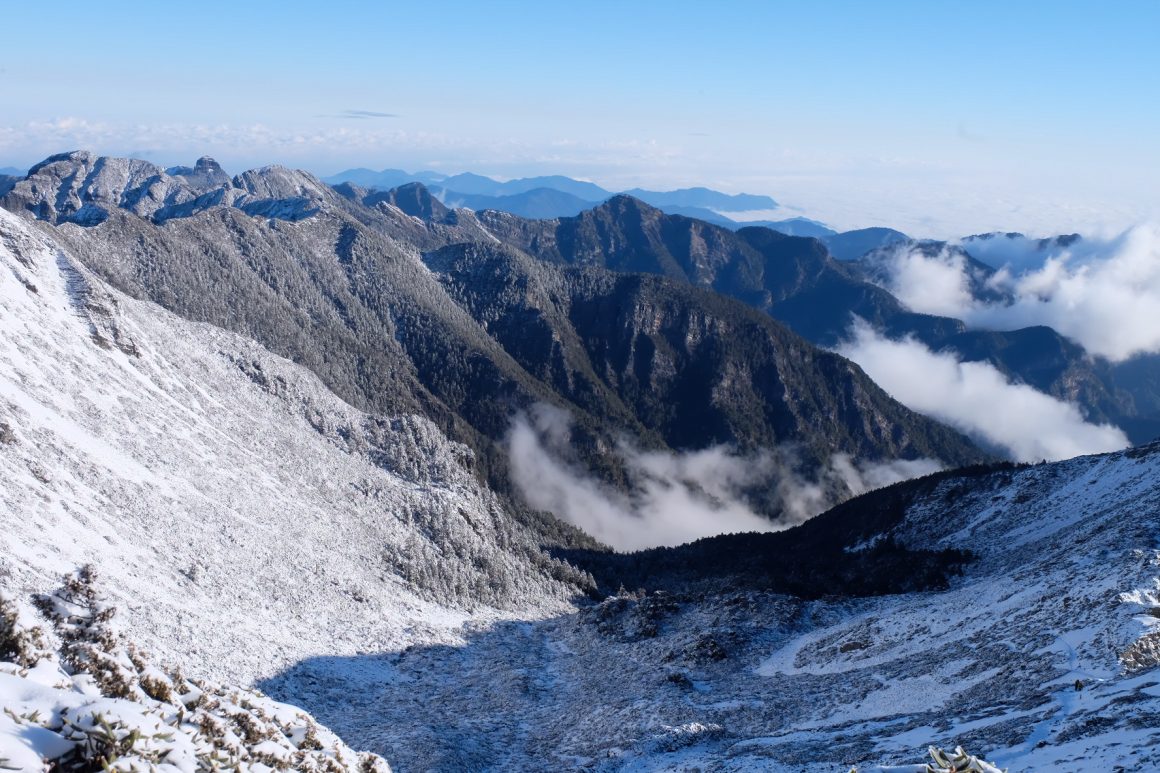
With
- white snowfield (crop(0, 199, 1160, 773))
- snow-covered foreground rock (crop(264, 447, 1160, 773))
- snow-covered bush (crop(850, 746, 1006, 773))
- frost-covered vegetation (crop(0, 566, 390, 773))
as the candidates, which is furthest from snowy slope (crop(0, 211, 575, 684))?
snow-covered bush (crop(850, 746, 1006, 773))

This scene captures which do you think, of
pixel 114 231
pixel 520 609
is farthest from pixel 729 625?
pixel 114 231

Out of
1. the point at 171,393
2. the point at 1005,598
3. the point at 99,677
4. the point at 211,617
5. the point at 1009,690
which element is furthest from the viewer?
the point at 171,393

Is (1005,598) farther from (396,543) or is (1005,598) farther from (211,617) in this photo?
(396,543)

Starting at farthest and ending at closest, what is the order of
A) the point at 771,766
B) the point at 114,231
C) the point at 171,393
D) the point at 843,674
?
the point at 114,231 < the point at 171,393 < the point at 843,674 < the point at 771,766

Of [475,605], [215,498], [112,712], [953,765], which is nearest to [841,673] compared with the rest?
[953,765]

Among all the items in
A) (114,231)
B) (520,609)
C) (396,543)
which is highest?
(114,231)

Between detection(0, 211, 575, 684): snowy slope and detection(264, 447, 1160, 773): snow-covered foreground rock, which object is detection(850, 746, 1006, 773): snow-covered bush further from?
detection(0, 211, 575, 684): snowy slope

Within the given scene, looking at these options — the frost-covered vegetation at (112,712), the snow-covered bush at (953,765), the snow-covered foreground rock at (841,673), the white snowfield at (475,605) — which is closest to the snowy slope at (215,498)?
the white snowfield at (475,605)
